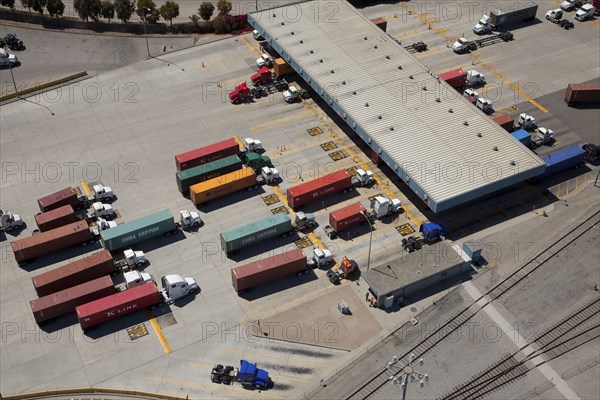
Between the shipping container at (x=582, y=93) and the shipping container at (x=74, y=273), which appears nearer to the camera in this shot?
the shipping container at (x=74, y=273)

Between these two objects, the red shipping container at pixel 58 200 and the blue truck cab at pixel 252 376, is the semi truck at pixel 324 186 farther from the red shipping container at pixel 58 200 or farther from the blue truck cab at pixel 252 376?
the red shipping container at pixel 58 200

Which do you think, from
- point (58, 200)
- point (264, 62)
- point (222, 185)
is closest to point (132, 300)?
point (58, 200)

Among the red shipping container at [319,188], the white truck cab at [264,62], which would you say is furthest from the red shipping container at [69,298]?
the white truck cab at [264,62]

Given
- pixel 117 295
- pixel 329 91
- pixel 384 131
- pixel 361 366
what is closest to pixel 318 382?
pixel 361 366

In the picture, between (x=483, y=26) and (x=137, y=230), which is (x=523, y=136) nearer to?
(x=483, y=26)

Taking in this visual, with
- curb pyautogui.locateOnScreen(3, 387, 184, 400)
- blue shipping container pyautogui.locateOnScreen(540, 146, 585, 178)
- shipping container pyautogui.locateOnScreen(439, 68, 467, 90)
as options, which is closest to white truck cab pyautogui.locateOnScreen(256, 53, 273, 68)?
shipping container pyautogui.locateOnScreen(439, 68, 467, 90)

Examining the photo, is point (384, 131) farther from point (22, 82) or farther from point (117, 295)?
point (22, 82)
